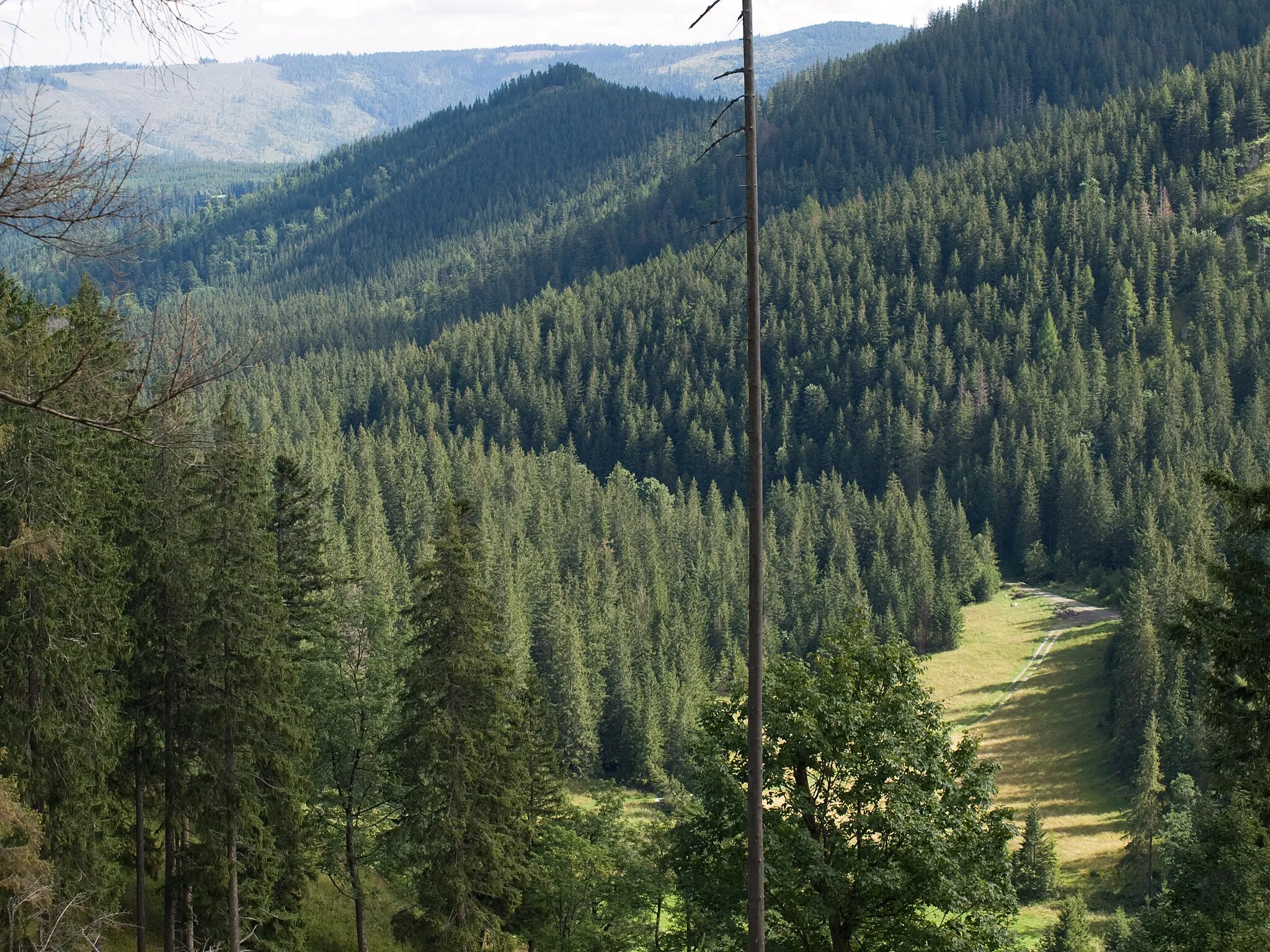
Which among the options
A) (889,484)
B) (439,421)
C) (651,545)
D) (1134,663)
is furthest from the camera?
(439,421)

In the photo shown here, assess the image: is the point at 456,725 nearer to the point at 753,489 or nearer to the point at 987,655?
the point at 753,489

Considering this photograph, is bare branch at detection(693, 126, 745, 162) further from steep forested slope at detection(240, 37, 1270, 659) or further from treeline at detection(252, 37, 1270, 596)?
steep forested slope at detection(240, 37, 1270, 659)

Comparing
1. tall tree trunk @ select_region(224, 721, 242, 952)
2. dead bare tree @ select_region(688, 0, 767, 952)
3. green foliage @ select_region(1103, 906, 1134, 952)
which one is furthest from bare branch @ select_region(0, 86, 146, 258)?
green foliage @ select_region(1103, 906, 1134, 952)

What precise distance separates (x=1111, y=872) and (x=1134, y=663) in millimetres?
22896

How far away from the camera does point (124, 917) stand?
30.6 m

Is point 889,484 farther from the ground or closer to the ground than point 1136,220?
closer to the ground

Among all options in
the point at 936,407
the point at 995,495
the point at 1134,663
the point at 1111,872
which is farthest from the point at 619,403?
the point at 1111,872

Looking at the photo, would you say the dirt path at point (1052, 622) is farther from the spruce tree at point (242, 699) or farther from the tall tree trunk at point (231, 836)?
the tall tree trunk at point (231, 836)

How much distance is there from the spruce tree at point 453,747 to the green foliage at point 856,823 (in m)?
7.74

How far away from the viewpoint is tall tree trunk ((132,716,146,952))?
26422 mm

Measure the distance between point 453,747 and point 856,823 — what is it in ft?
36.1

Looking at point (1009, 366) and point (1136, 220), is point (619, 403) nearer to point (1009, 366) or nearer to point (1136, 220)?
point (1009, 366)

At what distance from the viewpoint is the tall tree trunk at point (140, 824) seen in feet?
86.7

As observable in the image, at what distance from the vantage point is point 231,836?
25.7 metres
